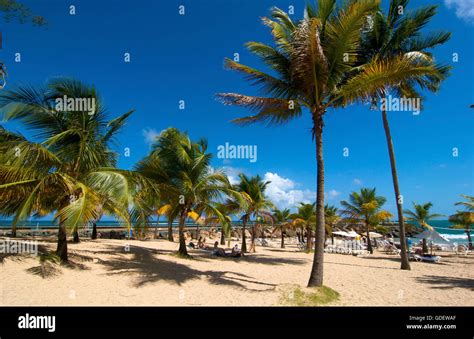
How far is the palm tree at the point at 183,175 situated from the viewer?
48.3ft

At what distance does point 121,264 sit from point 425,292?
11168 mm

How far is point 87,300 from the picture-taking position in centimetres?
679

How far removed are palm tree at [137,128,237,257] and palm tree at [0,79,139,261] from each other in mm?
3888

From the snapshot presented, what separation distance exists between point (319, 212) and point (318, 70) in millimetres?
4492

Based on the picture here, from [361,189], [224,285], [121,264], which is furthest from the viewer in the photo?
[361,189]

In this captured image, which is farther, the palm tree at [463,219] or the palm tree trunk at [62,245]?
the palm tree at [463,219]

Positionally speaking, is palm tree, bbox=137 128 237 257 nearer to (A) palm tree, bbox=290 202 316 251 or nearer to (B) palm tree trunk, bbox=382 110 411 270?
(B) palm tree trunk, bbox=382 110 411 270

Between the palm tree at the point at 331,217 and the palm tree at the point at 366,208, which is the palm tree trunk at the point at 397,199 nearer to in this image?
the palm tree at the point at 366,208

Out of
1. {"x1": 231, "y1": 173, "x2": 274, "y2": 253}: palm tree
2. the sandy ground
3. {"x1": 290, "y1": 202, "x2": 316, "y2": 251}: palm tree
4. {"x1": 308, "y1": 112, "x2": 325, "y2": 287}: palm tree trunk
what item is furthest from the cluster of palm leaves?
{"x1": 290, "y1": 202, "x2": 316, "y2": 251}: palm tree

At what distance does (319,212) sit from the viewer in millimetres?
8703

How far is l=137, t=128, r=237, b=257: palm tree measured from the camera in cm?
1473

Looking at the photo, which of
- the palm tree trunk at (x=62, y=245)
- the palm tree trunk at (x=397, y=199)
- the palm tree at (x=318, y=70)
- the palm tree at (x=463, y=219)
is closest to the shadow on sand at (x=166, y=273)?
the palm tree trunk at (x=62, y=245)
